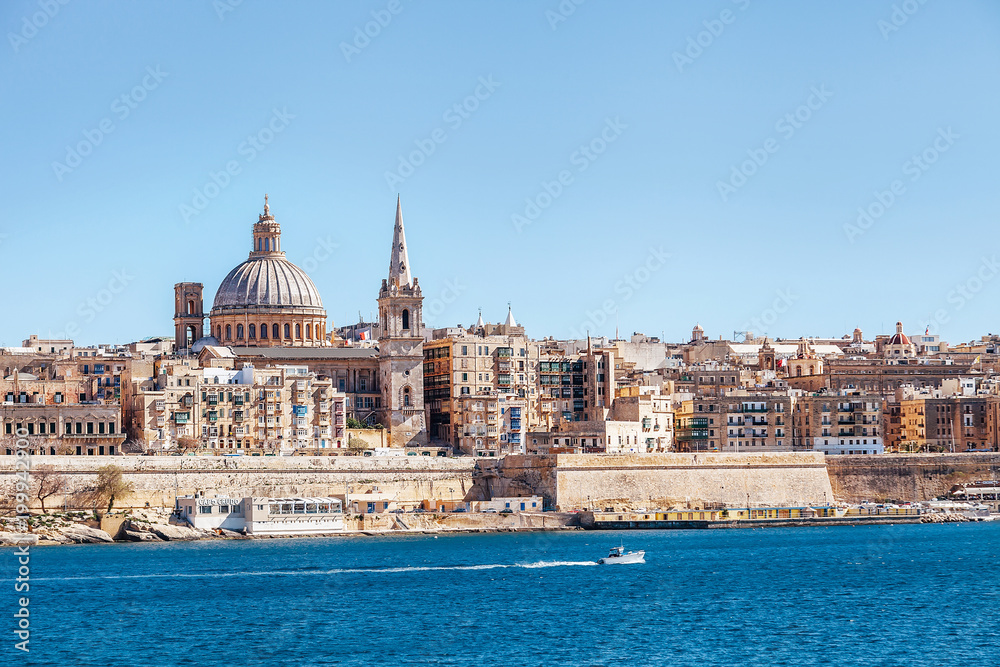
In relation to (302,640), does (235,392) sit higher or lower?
higher

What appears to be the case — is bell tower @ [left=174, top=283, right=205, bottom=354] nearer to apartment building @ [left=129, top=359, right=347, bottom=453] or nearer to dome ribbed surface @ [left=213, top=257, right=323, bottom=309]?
dome ribbed surface @ [left=213, top=257, right=323, bottom=309]

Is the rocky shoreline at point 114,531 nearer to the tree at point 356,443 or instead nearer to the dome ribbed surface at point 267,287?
the tree at point 356,443

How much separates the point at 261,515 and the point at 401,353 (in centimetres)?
2189

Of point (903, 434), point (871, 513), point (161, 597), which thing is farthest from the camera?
point (903, 434)

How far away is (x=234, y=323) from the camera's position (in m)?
104

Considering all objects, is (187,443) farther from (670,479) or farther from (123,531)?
(670,479)

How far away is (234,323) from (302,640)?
61683mm

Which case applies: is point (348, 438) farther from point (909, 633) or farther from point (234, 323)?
point (909, 633)

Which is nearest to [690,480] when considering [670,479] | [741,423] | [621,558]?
[670,479]

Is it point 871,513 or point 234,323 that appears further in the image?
point 234,323

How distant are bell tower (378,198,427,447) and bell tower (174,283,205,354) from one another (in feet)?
49.6

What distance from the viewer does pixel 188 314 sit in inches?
4267

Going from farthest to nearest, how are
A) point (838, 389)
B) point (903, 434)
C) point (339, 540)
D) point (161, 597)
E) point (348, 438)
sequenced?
point (838, 389) < point (903, 434) < point (348, 438) < point (339, 540) < point (161, 597)

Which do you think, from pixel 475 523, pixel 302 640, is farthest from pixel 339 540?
pixel 302 640
